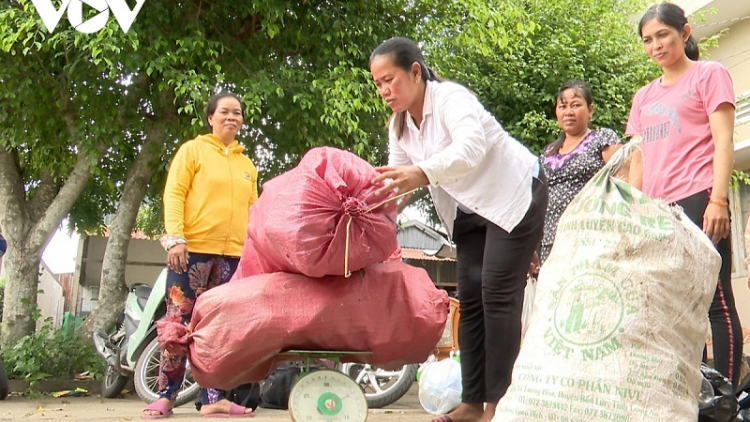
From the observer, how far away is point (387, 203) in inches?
97.5

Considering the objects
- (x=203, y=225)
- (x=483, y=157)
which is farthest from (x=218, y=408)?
(x=483, y=157)

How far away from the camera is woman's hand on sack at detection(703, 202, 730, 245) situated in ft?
8.22

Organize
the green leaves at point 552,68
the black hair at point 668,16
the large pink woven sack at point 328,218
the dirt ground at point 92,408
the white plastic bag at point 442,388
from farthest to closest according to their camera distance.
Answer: the green leaves at point 552,68 → the dirt ground at point 92,408 → the white plastic bag at point 442,388 → the black hair at point 668,16 → the large pink woven sack at point 328,218

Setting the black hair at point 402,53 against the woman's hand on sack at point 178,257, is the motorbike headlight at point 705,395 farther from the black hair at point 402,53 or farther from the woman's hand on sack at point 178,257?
the woman's hand on sack at point 178,257

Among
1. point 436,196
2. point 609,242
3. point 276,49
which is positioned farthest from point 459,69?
point 609,242

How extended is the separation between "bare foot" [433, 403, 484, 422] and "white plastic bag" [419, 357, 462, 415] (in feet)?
3.91

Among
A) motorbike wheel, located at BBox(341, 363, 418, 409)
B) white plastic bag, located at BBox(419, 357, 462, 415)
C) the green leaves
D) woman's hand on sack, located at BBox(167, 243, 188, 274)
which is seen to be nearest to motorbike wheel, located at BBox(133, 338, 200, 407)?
motorbike wheel, located at BBox(341, 363, 418, 409)

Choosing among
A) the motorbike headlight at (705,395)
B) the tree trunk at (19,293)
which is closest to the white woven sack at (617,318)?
the motorbike headlight at (705,395)

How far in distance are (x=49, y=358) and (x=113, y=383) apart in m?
0.77

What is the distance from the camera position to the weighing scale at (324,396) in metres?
2.55

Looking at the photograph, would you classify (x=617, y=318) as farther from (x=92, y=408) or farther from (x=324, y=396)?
(x=92, y=408)

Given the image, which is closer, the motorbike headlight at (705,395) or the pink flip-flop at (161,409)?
the motorbike headlight at (705,395)

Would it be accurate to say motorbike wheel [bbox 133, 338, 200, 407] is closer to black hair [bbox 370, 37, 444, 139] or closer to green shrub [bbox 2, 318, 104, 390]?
green shrub [bbox 2, 318, 104, 390]

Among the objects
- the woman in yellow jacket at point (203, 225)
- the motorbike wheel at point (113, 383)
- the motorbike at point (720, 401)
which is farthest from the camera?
the motorbike wheel at point (113, 383)
